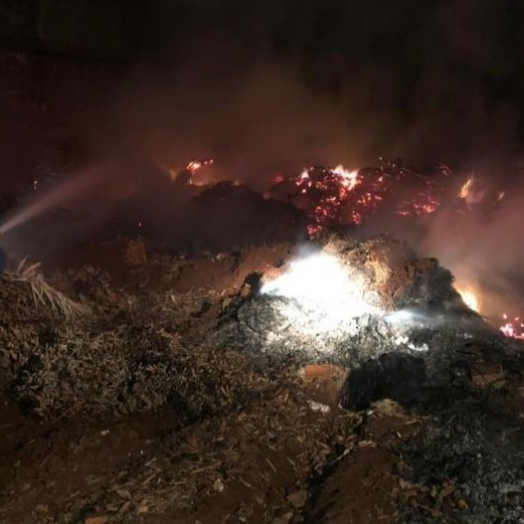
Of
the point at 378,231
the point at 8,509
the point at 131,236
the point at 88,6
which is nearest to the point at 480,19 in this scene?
the point at 378,231

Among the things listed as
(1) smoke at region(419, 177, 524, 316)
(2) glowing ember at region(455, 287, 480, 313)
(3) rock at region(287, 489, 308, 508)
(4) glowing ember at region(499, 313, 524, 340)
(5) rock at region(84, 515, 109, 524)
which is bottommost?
(5) rock at region(84, 515, 109, 524)

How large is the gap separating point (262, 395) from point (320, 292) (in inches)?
107

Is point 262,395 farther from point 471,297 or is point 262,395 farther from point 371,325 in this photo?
point 471,297

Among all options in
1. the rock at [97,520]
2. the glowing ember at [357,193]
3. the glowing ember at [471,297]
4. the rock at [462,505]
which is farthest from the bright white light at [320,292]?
the rock at [97,520]

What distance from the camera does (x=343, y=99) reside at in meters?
14.2

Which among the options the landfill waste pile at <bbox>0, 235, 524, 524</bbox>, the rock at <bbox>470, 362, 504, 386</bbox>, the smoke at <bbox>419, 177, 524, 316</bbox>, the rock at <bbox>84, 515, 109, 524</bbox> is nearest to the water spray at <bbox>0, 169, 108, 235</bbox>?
the landfill waste pile at <bbox>0, 235, 524, 524</bbox>

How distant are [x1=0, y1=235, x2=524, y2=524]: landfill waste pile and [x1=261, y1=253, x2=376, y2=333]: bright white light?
30mm

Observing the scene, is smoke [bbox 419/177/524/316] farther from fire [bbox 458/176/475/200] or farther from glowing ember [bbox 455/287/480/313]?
fire [bbox 458/176/475/200]

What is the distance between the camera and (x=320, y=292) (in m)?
7.73

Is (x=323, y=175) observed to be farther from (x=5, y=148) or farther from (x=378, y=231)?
(x=5, y=148)

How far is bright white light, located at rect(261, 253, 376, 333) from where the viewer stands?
7.05 metres

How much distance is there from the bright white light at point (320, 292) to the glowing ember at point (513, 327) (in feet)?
10.4

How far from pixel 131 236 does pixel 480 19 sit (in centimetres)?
1039

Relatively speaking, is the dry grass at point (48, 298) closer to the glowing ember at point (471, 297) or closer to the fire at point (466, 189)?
the glowing ember at point (471, 297)
